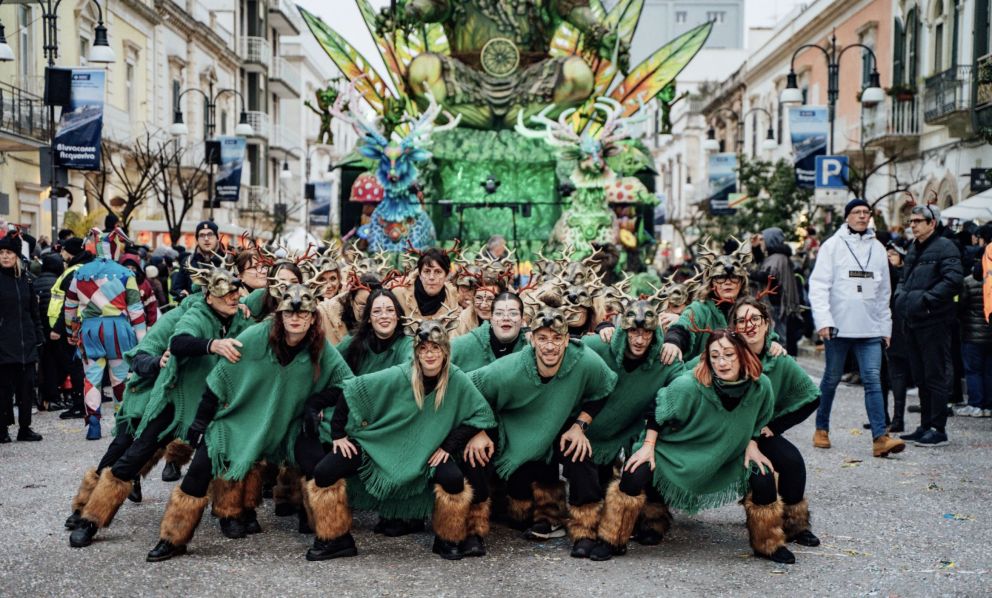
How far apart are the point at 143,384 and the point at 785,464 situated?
12.1 ft

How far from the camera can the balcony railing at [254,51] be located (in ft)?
156

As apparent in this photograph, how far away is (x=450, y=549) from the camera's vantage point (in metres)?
6.42

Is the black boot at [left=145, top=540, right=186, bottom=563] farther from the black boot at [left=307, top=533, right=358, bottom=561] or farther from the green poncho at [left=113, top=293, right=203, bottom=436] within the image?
the green poncho at [left=113, top=293, right=203, bottom=436]

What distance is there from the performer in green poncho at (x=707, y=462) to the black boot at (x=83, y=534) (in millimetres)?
2722

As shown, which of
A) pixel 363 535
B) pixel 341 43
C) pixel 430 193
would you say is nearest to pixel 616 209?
pixel 430 193

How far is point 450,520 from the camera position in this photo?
6.41 meters

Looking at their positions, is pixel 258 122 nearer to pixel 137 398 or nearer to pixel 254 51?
pixel 254 51

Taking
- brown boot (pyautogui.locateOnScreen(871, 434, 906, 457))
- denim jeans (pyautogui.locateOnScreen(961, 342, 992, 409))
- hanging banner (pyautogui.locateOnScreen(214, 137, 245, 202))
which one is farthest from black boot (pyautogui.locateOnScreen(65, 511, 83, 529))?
hanging banner (pyautogui.locateOnScreen(214, 137, 245, 202))

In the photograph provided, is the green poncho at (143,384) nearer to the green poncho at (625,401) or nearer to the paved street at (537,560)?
the paved street at (537,560)

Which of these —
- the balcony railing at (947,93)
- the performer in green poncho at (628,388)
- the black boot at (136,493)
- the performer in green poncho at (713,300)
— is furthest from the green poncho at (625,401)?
the balcony railing at (947,93)

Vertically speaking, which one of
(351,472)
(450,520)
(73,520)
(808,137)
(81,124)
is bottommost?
(73,520)

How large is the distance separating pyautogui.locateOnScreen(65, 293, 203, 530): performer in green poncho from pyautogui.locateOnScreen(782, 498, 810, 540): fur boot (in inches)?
141

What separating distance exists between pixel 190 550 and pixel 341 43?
18.1 metres

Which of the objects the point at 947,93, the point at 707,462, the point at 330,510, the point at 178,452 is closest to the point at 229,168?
the point at 947,93
